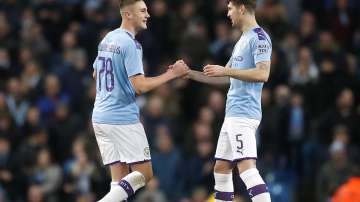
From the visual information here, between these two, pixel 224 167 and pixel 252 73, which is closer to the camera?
pixel 252 73

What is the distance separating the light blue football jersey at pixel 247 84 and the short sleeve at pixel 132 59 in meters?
1.08

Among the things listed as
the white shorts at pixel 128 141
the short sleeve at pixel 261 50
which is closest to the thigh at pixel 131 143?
the white shorts at pixel 128 141

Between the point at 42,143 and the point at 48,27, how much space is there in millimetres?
3840

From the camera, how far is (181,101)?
20281mm

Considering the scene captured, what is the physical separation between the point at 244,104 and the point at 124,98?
134cm

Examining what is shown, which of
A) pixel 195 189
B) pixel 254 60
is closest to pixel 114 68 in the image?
pixel 254 60

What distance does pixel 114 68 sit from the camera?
40.1ft

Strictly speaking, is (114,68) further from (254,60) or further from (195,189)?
(195,189)

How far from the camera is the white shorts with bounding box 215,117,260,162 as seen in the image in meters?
12.1

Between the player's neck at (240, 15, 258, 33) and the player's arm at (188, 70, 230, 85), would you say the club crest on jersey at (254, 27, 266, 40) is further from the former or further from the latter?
the player's arm at (188, 70, 230, 85)

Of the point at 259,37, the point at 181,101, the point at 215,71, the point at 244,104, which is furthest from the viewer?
the point at 181,101

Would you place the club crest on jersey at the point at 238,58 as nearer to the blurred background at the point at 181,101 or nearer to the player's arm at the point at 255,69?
the player's arm at the point at 255,69

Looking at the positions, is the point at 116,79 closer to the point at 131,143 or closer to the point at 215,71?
the point at 131,143

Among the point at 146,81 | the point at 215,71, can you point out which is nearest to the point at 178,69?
the point at 146,81
